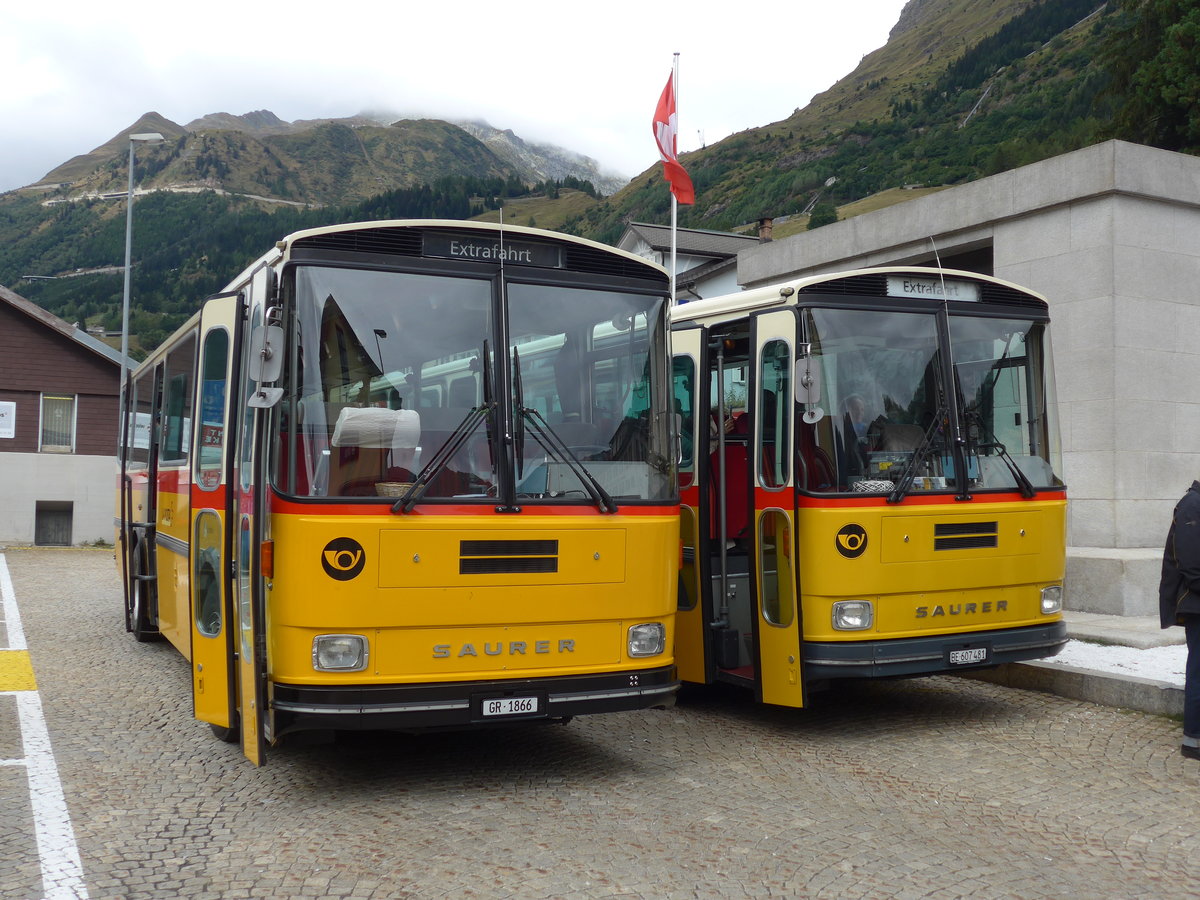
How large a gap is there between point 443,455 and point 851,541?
2.92 m

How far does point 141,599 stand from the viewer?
11.6 m

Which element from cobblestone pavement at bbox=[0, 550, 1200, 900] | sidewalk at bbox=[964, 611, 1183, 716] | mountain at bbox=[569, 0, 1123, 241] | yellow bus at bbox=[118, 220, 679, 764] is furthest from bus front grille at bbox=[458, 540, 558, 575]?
mountain at bbox=[569, 0, 1123, 241]

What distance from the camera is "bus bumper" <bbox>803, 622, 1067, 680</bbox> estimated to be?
7562mm

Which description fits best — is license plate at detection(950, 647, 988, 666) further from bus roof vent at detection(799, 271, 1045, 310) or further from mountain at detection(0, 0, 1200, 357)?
mountain at detection(0, 0, 1200, 357)

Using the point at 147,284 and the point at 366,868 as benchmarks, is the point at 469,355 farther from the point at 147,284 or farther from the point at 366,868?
the point at 147,284

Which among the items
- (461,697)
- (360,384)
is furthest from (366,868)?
(360,384)

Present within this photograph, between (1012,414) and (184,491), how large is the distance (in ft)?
19.4

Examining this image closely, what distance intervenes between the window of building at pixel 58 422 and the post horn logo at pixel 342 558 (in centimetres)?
2735

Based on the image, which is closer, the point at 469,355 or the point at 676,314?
the point at 469,355

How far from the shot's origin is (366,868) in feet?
16.9

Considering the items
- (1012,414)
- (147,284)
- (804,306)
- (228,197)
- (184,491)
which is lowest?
(184,491)

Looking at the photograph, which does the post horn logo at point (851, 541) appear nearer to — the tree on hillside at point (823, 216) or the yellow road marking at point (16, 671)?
the yellow road marking at point (16, 671)

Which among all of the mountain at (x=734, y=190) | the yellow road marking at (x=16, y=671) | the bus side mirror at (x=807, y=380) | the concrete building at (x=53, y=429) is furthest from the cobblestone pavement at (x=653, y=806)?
the mountain at (x=734, y=190)

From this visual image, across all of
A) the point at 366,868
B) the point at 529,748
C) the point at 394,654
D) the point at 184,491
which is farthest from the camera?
the point at 184,491
